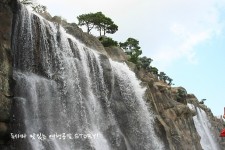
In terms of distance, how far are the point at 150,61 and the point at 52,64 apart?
44282 millimetres

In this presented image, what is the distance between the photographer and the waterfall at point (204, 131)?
58.6 metres

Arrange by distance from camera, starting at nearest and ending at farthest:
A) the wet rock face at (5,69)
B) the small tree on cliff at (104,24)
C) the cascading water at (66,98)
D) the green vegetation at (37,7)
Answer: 1. the wet rock face at (5,69)
2. the cascading water at (66,98)
3. the green vegetation at (37,7)
4. the small tree on cliff at (104,24)

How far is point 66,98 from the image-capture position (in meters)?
23.8

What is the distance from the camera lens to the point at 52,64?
24.3m

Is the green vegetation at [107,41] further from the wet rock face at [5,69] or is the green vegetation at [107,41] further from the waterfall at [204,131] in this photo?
the waterfall at [204,131]

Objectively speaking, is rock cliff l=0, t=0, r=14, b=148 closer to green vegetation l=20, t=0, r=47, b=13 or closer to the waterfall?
green vegetation l=20, t=0, r=47, b=13

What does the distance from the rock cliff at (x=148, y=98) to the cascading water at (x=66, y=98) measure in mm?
1618

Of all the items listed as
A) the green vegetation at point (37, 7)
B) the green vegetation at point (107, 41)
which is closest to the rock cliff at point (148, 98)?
the green vegetation at point (107, 41)

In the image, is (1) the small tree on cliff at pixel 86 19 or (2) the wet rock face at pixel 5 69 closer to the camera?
(2) the wet rock face at pixel 5 69

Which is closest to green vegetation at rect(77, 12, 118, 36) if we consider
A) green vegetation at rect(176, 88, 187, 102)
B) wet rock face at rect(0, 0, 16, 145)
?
green vegetation at rect(176, 88, 187, 102)

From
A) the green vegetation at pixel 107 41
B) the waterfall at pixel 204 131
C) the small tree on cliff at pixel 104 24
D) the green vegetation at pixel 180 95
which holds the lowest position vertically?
the waterfall at pixel 204 131

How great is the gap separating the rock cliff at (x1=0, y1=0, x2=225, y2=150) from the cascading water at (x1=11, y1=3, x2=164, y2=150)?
162 cm

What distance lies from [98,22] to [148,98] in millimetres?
17572

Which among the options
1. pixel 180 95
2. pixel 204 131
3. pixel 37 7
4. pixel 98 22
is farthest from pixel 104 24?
pixel 204 131
